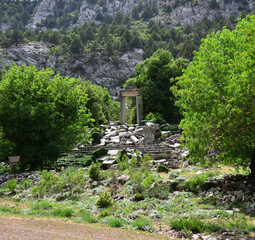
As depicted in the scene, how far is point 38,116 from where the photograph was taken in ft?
60.5

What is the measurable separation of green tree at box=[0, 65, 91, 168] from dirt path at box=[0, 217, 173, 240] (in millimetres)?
10616

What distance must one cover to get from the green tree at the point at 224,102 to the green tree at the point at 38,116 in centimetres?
1076

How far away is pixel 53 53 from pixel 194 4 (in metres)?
76.2

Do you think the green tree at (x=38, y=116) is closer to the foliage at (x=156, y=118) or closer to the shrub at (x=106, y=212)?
the shrub at (x=106, y=212)

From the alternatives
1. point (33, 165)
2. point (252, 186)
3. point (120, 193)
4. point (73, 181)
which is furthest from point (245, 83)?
point (33, 165)

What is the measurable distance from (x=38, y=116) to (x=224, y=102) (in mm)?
12755

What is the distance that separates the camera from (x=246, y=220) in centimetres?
809

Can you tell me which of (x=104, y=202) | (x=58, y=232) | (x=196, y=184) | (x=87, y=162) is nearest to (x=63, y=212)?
(x=104, y=202)

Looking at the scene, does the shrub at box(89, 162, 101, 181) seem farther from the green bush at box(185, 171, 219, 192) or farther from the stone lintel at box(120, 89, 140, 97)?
the stone lintel at box(120, 89, 140, 97)

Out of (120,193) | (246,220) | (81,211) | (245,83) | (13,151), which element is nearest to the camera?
(246,220)

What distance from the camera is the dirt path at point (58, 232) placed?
22.7 ft

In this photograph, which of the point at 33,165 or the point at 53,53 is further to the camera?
the point at 53,53

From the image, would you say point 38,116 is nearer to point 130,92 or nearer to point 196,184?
point 196,184

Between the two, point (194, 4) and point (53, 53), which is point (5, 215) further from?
point (194, 4)
